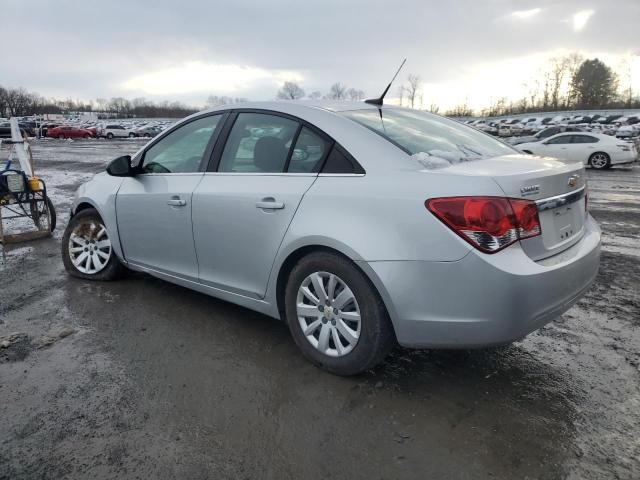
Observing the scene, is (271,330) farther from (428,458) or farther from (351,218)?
(428,458)

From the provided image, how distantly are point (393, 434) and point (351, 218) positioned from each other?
3.80 ft

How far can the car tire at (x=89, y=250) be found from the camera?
15.6ft

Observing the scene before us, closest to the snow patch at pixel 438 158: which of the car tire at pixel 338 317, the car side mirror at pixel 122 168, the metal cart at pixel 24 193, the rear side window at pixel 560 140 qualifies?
the car tire at pixel 338 317

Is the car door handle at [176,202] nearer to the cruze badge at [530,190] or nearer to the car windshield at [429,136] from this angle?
the car windshield at [429,136]

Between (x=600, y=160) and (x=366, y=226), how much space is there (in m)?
18.0

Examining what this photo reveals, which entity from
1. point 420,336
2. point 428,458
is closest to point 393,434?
point 428,458

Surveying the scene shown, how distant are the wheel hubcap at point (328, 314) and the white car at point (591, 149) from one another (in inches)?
633

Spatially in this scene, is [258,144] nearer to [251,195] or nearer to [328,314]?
[251,195]

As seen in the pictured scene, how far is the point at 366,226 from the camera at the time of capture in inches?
107

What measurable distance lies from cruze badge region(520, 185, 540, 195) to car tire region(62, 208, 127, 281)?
3.68 m

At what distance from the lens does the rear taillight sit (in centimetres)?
246

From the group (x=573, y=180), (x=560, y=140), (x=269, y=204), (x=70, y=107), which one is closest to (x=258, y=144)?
(x=269, y=204)

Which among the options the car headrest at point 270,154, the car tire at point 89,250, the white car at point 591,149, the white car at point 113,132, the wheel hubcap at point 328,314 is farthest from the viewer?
the white car at point 113,132

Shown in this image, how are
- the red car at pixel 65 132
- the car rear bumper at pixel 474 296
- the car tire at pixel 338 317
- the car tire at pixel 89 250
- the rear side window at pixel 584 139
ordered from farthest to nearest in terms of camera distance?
the red car at pixel 65 132 → the rear side window at pixel 584 139 → the car tire at pixel 89 250 → the car tire at pixel 338 317 → the car rear bumper at pixel 474 296
